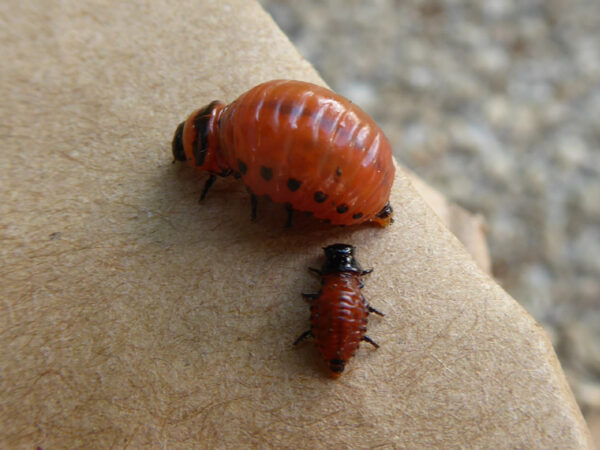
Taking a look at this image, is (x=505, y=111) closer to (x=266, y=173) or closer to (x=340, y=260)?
(x=340, y=260)

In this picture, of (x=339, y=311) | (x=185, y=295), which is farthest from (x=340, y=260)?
(x=185, y=295)

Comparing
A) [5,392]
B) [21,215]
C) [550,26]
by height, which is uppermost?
[550,26]

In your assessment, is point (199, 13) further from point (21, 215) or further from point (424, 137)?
point (424, 137)

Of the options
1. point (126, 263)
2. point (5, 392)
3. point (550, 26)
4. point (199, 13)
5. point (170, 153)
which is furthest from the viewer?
point (550, 26)

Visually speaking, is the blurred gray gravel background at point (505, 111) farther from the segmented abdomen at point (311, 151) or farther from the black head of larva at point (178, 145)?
the black head of larva at point (178, 145)

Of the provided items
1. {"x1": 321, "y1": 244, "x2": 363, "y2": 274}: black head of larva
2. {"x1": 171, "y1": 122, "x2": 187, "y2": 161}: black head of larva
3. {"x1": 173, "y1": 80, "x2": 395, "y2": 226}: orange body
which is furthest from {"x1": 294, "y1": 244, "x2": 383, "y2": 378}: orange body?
{"x1": 171, "y1": 122, "x2": 187, "y2": 161}: black head of larva

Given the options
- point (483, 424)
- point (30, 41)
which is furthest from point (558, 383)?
point (30, 41)
